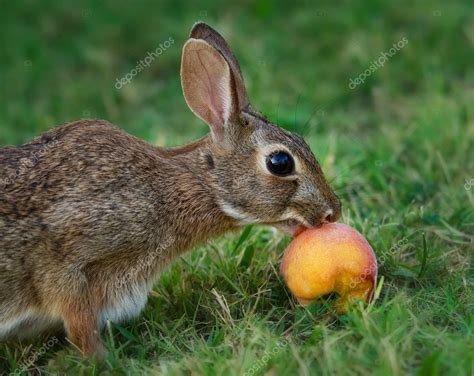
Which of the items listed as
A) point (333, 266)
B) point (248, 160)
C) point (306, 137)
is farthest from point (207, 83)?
point (306, 137)

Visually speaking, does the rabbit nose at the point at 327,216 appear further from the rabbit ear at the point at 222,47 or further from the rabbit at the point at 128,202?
the rabbit ear at the point at 222,47

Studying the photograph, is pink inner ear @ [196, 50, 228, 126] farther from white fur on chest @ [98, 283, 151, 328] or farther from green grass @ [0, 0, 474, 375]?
white fur on chest @ [98, 283, 151, 328]

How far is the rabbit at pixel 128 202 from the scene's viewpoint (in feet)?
15.5

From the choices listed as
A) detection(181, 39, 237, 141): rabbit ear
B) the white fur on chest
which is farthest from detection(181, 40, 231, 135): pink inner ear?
the white fur on chest

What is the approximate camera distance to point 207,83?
5.24 m

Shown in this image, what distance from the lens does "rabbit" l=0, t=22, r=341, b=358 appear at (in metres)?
4.72

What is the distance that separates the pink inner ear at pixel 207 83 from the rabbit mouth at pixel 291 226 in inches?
24.5

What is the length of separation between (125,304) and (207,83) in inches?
52.1

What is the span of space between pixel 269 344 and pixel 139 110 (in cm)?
492

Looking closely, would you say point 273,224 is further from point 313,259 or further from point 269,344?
point 269,344

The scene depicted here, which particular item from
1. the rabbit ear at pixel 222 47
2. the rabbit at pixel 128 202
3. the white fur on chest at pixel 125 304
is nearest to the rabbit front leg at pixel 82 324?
the rabbit at pixel 128 202

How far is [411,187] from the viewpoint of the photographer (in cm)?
655

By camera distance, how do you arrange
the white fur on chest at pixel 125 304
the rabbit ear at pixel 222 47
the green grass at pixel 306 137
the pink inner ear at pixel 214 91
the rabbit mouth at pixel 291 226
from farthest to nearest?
1. the rabbit ear at pixel 222 47
2. the pink inner ear at pixel 214 91
3. the rabbit mouth at pixel 291 226
4. the white fur on chest at pixel 125 304
5. the green grass at pixel 306 137

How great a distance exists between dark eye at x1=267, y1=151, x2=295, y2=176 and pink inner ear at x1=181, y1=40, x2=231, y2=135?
38cm
